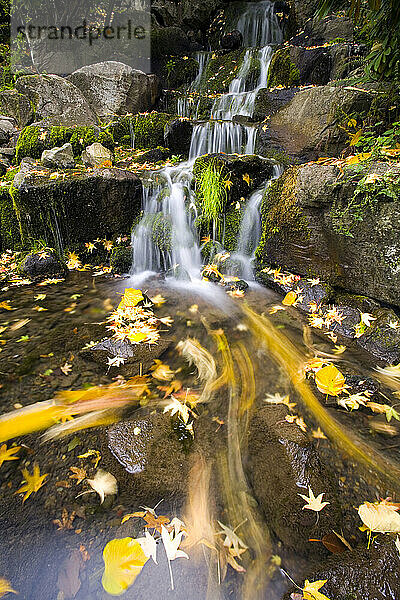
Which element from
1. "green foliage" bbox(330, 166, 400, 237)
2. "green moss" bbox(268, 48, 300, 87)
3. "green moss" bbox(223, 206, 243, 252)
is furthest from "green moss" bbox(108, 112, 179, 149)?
"green foliage" bbox(330, 166, 400, 237)

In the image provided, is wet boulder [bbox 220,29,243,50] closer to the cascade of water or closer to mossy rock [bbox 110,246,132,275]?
the cascade of water

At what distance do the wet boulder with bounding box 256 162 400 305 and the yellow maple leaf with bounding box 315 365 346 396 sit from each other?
160 cm

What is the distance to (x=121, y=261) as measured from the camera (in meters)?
6.13

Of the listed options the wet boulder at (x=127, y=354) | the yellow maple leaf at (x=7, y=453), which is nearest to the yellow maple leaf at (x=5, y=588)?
the yellow maple leaf at (x=7, y=453)

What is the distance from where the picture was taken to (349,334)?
3797 mm

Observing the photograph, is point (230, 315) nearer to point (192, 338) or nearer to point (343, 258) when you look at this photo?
point (192, 338)

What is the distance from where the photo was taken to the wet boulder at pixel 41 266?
545 centimetres

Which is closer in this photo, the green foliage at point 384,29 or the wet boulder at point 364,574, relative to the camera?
the wet boulder at point 364,574

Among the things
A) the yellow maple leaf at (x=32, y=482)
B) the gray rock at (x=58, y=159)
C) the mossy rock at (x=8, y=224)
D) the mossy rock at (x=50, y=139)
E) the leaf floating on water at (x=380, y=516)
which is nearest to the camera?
the leaf floating on water at (x=380, y=516)

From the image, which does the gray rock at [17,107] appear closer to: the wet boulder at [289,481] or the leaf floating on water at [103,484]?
the leaf floating on water at [103,484]

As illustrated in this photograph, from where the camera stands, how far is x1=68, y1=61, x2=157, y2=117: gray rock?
1015cm

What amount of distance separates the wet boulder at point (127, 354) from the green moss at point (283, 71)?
36.6ft

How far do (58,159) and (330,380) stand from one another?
24.6 ft

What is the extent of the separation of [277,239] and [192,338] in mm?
2658
